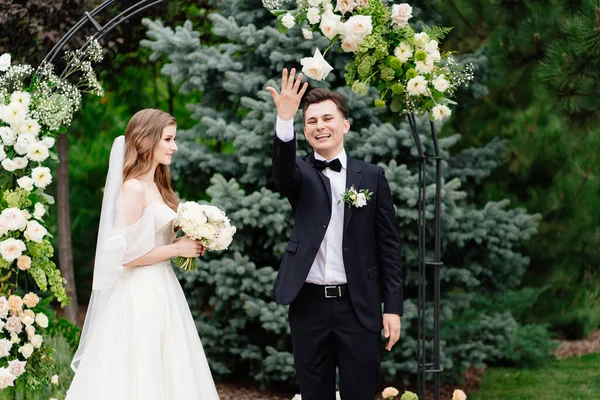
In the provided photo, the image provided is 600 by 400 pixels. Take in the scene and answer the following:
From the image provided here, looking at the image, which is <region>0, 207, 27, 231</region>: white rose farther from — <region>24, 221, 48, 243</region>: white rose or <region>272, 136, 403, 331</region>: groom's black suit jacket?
<region>272, 136, 403, 331</region>: groom's black suit jacket

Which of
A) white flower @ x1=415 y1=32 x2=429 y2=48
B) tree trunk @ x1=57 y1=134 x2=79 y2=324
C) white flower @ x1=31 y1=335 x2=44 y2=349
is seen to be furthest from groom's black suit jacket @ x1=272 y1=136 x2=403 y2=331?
tree trunk @ x1=57 y1=134 x2=79 y2=324

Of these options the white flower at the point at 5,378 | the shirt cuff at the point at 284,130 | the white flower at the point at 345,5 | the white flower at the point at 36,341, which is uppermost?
the white flower at the point at 345,5

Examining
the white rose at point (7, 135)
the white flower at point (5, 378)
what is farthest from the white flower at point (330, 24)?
the white flower at point (5, 378)

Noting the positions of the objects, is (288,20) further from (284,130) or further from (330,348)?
(330,348)

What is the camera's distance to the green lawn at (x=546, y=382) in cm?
714

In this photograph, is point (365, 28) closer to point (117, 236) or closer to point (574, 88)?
point (117, 236)

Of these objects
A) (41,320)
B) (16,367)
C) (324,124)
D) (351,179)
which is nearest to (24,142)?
(41,320)

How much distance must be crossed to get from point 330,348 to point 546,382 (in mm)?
4341

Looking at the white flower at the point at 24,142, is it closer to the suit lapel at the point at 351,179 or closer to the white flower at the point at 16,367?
the white flower at the point at 16,367

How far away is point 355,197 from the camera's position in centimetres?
387

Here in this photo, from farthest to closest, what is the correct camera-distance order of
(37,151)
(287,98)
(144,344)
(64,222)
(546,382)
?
(64,222), (546,382), (37,151), (144,344), (287,98)

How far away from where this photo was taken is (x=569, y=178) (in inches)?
327

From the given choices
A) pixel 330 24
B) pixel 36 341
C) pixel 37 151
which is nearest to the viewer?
pixel 330 24

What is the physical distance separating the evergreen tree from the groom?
2.16 metres
